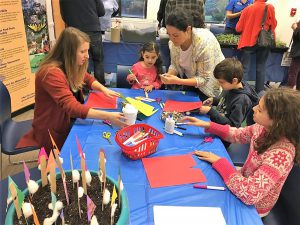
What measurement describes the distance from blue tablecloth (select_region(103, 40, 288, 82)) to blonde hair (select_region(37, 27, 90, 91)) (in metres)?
2.17

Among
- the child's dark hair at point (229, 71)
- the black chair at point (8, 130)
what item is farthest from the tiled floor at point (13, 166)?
the child's dark hair at point (229, 71)

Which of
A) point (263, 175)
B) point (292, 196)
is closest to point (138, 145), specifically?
point (263, 175)

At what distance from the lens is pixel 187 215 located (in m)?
0.99

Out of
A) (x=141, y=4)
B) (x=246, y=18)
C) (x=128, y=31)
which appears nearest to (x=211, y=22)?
(x=141, y=4)

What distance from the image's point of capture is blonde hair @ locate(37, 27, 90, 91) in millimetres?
1597

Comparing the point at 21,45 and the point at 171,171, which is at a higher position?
the point at 21,45

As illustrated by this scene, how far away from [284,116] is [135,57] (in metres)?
2.96

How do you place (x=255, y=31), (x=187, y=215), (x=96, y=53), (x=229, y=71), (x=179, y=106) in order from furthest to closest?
(x=255, y=31) < (x=96, y=53) < (x=179, y=106) < (x=229, y=71) < (x=187, y=215)

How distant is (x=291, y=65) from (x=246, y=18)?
1000 millimetres

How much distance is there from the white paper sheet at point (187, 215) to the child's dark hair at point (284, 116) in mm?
416

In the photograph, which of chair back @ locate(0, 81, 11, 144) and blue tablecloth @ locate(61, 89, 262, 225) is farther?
chair back @ locate(0, 81, 11, 144)

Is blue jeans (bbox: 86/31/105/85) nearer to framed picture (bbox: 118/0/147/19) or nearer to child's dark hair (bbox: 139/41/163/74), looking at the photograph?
child's dark hair (bbox: 139/41/163/74)

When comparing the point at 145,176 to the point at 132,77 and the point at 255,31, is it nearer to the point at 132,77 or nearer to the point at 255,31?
the point at 132,77

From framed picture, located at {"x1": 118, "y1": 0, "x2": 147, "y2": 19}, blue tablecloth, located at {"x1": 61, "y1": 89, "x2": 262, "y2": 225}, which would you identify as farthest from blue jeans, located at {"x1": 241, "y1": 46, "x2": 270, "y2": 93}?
blue tablecloth, located at {"x1": 61, "y1": 89, "x2": 262, "y2": 225}
